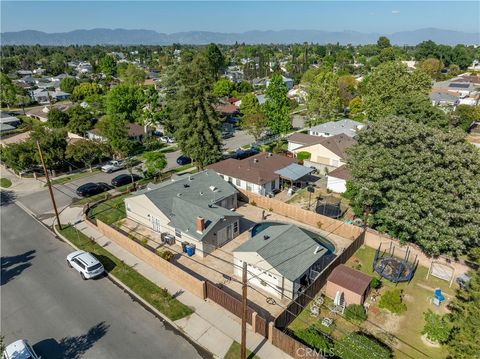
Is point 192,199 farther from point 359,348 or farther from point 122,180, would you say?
point 359,348

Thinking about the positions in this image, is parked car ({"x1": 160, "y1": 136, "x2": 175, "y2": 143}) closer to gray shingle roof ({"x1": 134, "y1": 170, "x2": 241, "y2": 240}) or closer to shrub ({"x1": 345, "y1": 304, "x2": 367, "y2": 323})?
gray shingle roof ({"x1": 134, "y1": 170, "x2": 241, "y2": 240})

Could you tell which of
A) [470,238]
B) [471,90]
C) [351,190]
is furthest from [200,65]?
[471,90]

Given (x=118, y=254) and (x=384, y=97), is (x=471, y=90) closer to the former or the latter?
(x=384, y=97)

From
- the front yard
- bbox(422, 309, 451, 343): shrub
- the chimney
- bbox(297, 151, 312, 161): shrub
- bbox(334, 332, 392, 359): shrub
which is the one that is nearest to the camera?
bbox(334, 332, 392, 359): shrub

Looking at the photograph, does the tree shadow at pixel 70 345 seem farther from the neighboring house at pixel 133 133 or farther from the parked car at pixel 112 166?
the neighboring house at pixel 133 133

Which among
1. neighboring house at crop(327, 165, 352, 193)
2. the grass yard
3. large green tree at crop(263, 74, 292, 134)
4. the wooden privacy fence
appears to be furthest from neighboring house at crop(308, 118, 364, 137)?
the grass yard

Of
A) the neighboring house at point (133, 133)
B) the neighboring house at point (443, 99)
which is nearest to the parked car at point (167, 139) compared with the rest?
the neighboring house at point (133, 133)
